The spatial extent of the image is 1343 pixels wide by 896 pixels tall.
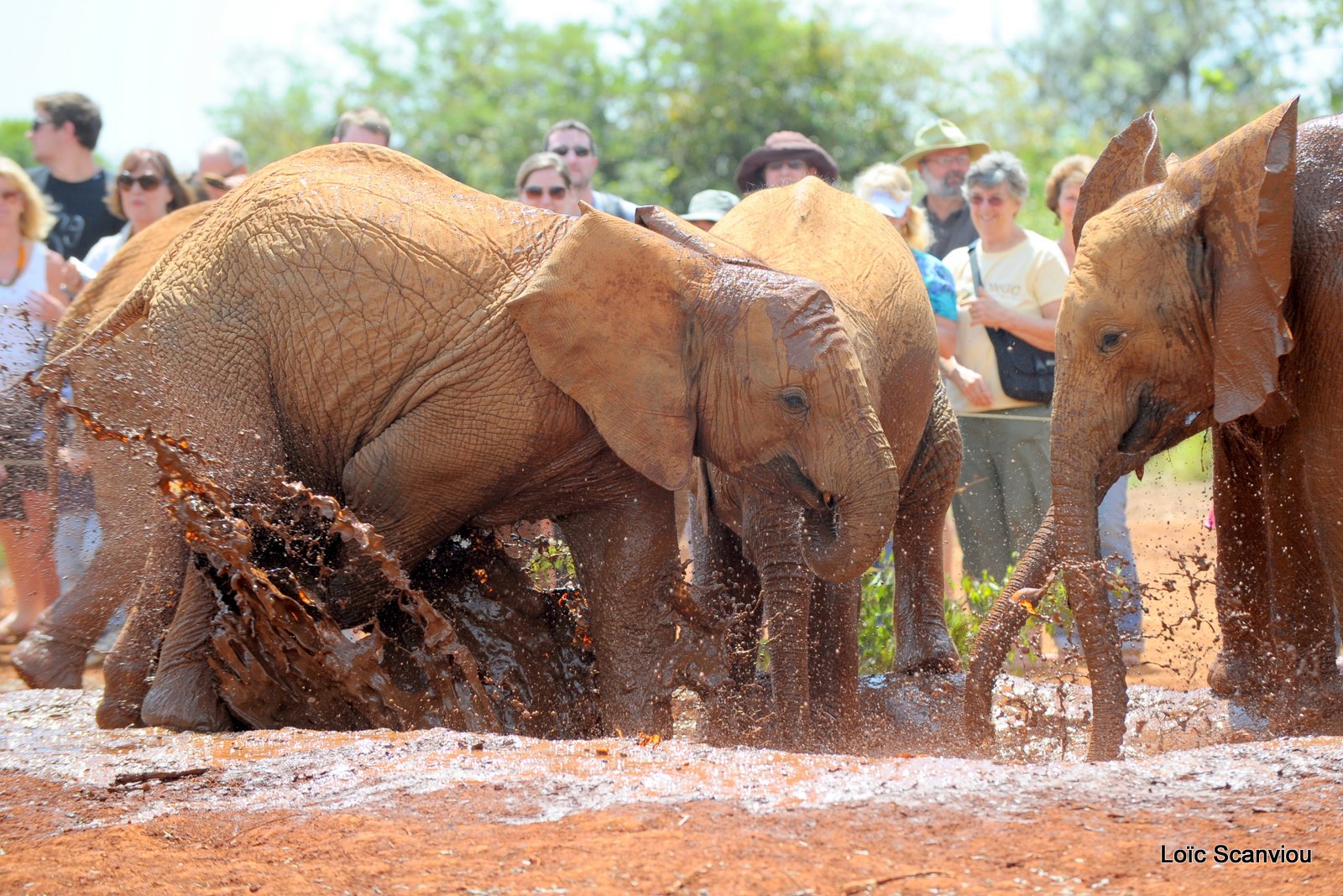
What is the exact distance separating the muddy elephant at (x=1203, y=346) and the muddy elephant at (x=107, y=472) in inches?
127

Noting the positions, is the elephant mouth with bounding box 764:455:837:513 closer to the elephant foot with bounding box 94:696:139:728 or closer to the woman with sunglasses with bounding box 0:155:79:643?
the elephant foot with bounding box 94:696:139:728

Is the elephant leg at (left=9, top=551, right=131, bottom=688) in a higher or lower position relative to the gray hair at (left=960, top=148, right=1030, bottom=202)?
lower

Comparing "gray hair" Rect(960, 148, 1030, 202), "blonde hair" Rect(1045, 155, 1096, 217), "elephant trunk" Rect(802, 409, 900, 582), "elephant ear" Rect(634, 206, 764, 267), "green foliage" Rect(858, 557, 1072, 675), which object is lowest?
"green foliage" Rect(858, 557, 1072, 675)

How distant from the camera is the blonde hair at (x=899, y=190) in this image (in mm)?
8109

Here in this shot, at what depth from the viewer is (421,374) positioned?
5301mm

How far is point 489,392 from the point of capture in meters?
5.25

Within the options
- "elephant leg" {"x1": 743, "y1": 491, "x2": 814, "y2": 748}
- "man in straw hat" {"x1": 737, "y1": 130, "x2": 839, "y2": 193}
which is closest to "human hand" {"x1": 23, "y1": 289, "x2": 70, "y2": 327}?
"man in straw hat" {"x1": 737, "y1": 130, "x2": 839, "y2": 193}

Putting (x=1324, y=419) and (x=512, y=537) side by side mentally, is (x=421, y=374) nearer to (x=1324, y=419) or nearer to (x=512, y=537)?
(x=512, y=537)

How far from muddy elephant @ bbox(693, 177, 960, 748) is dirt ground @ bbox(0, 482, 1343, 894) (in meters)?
1.34

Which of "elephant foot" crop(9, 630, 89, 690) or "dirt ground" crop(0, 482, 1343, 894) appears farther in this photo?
"elephant foot" crop(9, 630, 89, 690)

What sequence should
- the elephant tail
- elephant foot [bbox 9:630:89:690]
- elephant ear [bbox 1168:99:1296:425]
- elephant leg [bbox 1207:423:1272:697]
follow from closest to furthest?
elephant ear [bbox 1168:99:1296:425] < the elephant tail < elephant leg [bbox 1207:423:1272:697] < elephant foot [bbox 9:630:89:690]

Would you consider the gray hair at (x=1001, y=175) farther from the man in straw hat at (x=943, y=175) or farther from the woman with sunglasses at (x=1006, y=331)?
the man in straw hat at (x=943, y=175)

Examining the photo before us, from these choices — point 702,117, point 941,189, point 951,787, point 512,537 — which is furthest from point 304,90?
point 951,787

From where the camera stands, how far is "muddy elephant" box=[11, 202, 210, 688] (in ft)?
19.3
